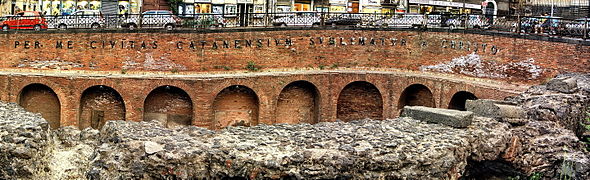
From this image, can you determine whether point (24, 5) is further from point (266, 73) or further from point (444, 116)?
point (444, 116)

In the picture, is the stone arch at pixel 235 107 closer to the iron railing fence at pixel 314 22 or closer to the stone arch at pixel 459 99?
the iron railing fence at pixel 314 22

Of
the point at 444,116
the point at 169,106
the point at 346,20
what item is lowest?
the point at 169,106

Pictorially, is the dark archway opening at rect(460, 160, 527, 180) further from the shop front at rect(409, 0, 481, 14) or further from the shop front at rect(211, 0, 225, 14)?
the shop front at rect(409, 0, 481, 14)

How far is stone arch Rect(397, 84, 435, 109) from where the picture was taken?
2545 cm

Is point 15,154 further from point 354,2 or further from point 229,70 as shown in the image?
point 354,2

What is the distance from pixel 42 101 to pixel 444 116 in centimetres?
1645

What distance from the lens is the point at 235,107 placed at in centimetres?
2553

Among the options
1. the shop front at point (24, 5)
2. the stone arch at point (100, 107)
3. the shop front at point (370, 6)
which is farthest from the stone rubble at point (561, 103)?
the shop front at point (24, 5)

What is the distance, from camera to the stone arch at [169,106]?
24.6 meters

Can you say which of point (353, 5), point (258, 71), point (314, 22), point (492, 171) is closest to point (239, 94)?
point (258, 71)

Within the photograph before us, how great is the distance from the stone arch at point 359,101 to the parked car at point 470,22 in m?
4.12

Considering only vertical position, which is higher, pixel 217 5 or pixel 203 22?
pixel 217 5

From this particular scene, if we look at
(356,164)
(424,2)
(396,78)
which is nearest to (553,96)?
(356,164)

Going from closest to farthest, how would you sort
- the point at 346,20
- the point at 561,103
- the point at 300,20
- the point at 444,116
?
1. the point at 444,116
2. the point at 561,103
3. the point at 300,20
4. the point at 346,20
